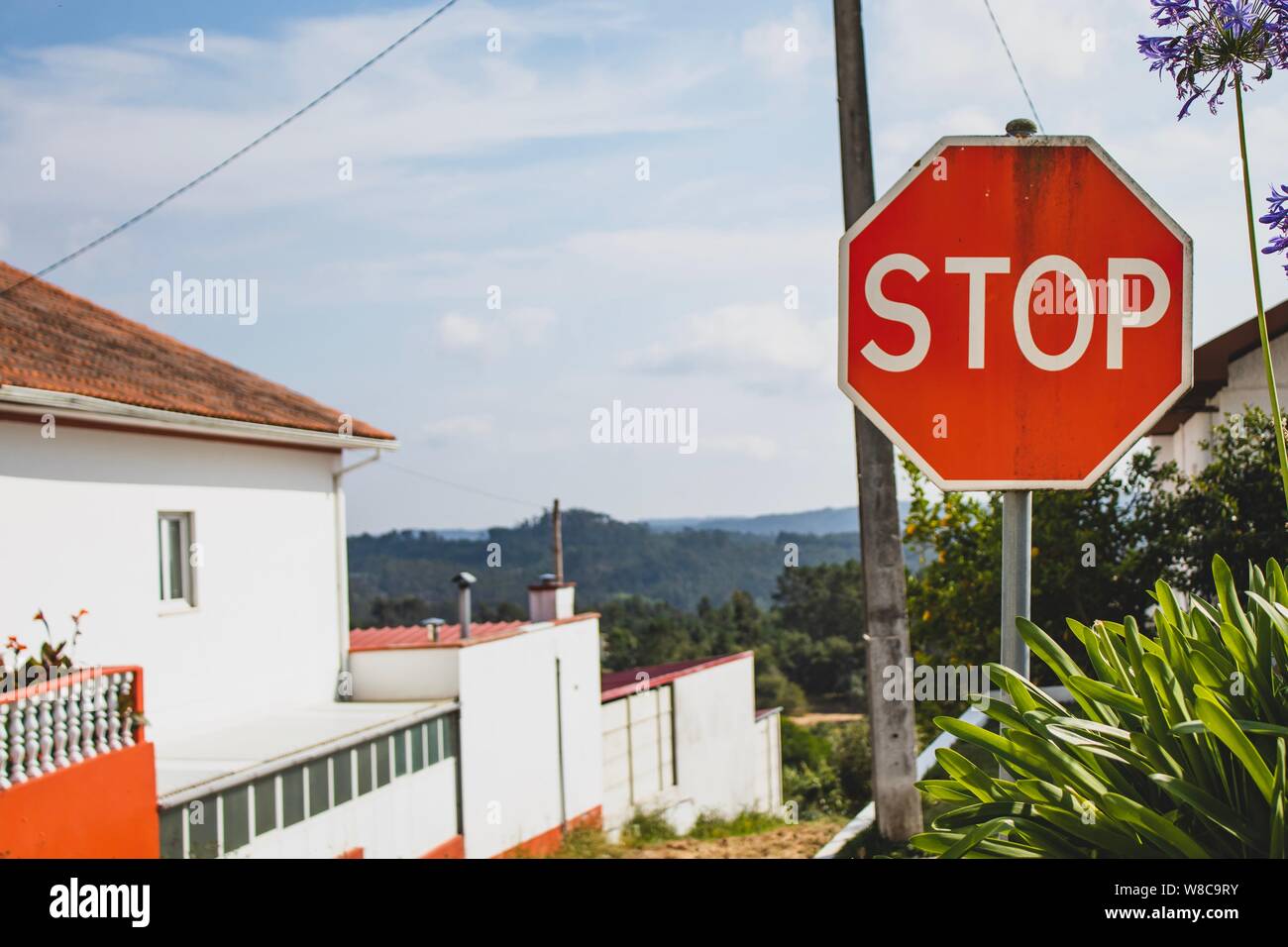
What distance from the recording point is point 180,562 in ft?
37.1

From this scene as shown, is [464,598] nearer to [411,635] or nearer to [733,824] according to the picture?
[411,635]

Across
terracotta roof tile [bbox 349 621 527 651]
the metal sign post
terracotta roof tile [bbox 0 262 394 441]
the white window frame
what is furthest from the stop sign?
terracotta roof tile [bbox 349 621 527 651]

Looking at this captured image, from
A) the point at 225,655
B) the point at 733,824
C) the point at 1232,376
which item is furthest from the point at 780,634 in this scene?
the point at 1232,376

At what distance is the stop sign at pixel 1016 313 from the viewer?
1823 millimetres

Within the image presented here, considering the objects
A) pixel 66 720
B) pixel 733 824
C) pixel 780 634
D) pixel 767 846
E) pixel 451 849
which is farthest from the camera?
pixel 780 634

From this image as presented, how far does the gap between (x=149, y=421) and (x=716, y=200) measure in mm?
5667

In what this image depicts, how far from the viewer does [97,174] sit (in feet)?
32.9

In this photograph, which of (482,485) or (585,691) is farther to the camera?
(482,485)

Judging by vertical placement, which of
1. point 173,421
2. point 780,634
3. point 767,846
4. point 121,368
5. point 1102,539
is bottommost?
point 780,634

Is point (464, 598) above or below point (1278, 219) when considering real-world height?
below

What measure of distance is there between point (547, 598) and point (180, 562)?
599 cm
